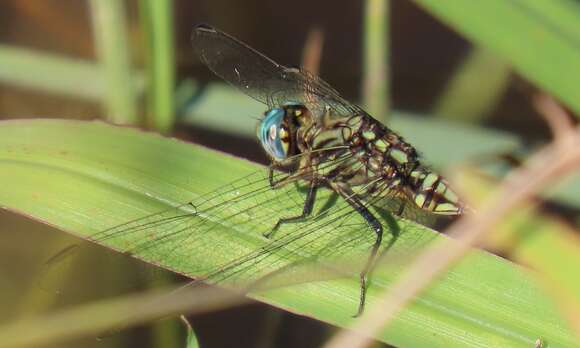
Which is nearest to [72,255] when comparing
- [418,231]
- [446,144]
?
[418,231]

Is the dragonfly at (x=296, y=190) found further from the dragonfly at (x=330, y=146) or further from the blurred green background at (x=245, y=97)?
the blurred green background at (x=245, y=97)

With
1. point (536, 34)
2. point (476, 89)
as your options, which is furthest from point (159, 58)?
point (476, 89)

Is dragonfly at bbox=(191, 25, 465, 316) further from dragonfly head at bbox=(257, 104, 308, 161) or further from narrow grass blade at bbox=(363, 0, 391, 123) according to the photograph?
narrow grass blade at bbox=(363, 0, 391, 123)

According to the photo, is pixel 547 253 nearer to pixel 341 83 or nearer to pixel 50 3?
pixel 341 83

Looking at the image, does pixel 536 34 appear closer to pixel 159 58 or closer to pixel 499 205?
pixel 499 205

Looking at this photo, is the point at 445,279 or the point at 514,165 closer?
the point at 445,279
